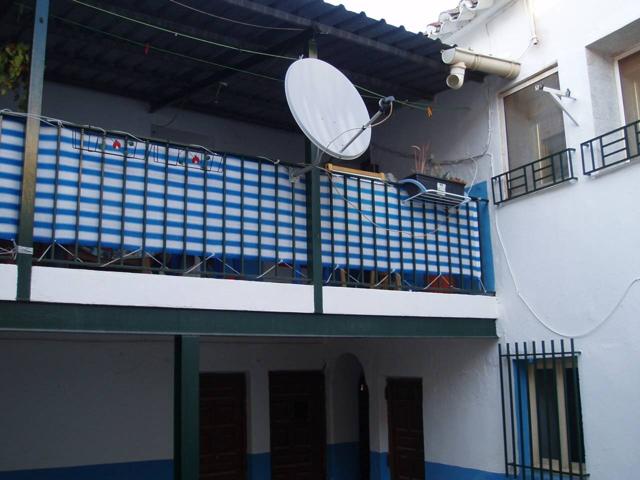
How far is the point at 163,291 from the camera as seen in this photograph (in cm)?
604

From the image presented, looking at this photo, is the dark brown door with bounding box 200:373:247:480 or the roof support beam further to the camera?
the dark brown door with bounding box 200:373:247:480

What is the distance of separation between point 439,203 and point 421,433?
3.24m

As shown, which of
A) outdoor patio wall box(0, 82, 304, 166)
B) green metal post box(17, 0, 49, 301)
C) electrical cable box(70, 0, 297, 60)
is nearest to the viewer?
green metal post box(17, 0, 49, 301)

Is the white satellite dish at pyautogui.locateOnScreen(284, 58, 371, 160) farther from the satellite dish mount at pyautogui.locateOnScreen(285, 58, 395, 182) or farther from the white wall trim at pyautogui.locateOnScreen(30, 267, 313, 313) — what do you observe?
the white wall trim at pyautogui.locateOnScreen(30, 267, 313, 313)

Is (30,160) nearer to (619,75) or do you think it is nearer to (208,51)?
(208,51)

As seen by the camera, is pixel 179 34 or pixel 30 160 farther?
pixel 179 34

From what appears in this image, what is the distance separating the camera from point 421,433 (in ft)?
31.1

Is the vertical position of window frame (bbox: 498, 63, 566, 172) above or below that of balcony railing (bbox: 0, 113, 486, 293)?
above

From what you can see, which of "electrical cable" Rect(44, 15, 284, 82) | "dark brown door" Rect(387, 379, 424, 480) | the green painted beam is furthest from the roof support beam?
"dark brown door" Rect(387, 379, 424, 480)

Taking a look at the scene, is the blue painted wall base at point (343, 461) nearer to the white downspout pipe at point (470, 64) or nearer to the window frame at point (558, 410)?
the window frame at point (558, 410)

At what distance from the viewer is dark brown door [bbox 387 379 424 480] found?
951cm

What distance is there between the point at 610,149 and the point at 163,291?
4.76m

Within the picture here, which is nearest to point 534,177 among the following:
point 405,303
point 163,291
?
point 405,303

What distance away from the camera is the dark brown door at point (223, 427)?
31.2 feet
